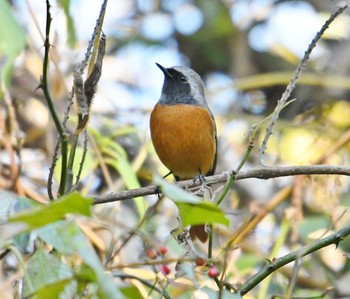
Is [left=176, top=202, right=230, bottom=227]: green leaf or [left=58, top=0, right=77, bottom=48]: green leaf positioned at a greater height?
[left=58, top=0, right=77, bottom=48]: green leaf

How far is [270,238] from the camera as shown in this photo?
195 inches

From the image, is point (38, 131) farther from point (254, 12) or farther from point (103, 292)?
point (103, 292)

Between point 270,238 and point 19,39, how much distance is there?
2.42m

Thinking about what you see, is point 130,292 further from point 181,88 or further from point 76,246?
point 181,88

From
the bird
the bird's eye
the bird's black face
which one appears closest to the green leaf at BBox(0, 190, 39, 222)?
the bird

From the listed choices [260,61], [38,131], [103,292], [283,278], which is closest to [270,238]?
[283,278]

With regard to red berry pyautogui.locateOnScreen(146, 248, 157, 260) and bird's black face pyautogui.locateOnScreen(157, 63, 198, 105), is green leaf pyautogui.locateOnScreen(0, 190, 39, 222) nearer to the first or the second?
red berry pyautogui.locateOnScreen(146, 248, 157, 260)

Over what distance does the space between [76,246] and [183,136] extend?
10.2 feet

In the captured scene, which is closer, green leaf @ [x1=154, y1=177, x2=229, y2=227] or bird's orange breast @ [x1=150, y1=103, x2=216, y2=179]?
green leaf @ [x1=154, y1=177, x2=229, y2=227]

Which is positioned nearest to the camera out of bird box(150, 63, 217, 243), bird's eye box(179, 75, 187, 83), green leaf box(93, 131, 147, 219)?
green leaf box(93, 131, 147, 219)

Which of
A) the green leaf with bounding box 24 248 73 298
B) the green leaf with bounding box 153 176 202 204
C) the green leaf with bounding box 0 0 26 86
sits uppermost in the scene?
the green leaf with bounding box 0 0 26 86

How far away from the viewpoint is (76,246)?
1481mm

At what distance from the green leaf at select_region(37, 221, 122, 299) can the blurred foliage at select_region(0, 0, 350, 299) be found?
0.57m

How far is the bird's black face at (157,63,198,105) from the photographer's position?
4.81 metres
